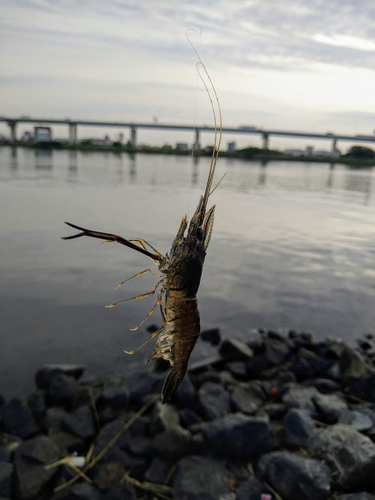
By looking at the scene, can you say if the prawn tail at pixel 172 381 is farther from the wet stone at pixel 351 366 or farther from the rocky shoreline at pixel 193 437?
the wet stone at pixel 351 366

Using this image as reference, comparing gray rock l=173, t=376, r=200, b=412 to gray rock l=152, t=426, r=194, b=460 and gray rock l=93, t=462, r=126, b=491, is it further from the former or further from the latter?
gray rock l=93, t=462, r=126, b=491

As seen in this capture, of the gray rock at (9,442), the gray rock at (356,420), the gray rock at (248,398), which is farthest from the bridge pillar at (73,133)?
the gray rock at (356,420)

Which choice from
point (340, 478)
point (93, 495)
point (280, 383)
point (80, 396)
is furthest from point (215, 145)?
point (280, 383)

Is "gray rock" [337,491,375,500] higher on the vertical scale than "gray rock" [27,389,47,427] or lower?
higher

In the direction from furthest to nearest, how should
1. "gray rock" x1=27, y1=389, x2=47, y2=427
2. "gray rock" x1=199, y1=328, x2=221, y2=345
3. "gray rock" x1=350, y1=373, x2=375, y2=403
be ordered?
"gray rock" x1=199, y1=328, x2=221, y2=345
"gray rock" x1=350, y1=373, x2=375, y2=403
"gray rock" x1=27, y1=389, x2=47, y2=427

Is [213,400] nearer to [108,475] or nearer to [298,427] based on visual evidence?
[298,427]

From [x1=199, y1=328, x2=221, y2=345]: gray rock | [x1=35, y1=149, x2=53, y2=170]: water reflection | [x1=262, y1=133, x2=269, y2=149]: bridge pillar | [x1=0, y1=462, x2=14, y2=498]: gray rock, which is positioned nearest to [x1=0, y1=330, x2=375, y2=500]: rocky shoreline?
[x1=0, y1=462, x2=14, y2=498]: gray rock

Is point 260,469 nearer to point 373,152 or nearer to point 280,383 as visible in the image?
point 280,383

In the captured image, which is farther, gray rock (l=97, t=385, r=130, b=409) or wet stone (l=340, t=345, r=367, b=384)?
wet stone (l=340, t=345, r=367, b=384)
